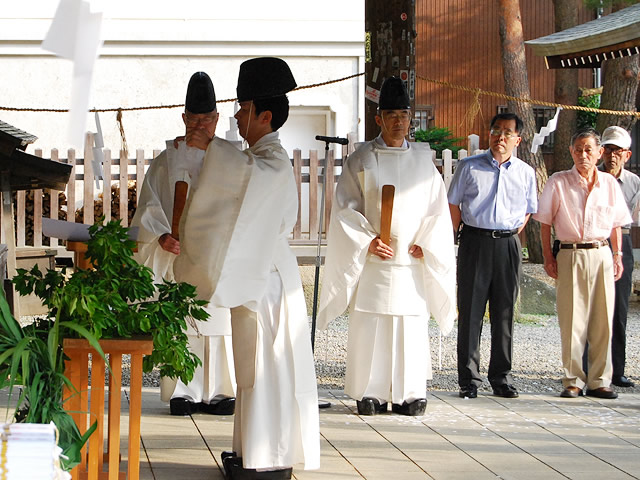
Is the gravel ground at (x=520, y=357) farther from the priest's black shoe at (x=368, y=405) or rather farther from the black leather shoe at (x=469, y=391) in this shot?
the priest's black shoe at (x=368, y=405)

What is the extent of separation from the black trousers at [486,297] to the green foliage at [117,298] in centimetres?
314

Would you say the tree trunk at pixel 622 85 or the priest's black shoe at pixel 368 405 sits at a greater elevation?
the tree trunk at pixel 622 85

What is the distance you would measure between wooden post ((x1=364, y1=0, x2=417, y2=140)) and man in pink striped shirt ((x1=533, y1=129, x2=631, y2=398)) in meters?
1.27

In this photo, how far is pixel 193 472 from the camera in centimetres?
439

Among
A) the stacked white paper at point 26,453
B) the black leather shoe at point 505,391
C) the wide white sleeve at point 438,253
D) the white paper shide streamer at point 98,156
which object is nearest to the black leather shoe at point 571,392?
the black leather shoe at point 505,391

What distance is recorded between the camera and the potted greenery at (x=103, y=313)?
10.3ft

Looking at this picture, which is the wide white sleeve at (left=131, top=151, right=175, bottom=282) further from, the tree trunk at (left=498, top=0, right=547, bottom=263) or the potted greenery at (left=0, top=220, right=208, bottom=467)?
the tree trunk at (left=498, top=0, right=547, bottom=263)

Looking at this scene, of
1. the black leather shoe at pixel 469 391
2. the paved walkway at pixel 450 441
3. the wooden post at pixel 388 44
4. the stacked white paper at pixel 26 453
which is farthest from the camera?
the black leather shoe at pixel 469 391

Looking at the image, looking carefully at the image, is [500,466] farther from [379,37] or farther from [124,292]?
[379,37]

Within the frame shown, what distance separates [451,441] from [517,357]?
11.8 ft

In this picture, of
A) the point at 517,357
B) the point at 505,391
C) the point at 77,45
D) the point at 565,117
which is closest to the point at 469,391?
the point at 505,391

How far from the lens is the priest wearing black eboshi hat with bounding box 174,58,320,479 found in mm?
3961

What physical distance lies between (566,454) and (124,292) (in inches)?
102

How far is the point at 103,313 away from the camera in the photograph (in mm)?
3271
